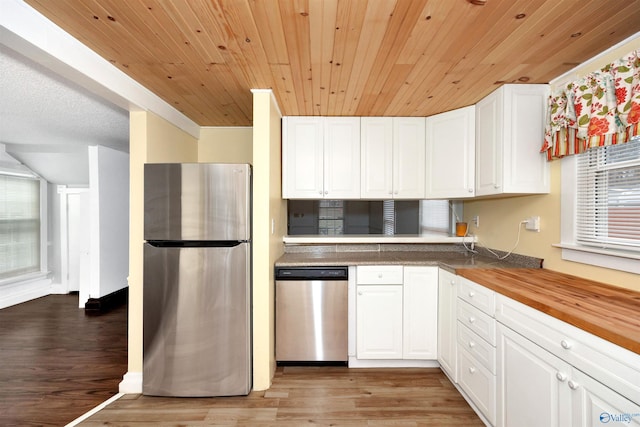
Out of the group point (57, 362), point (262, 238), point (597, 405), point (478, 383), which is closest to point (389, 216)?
point (262, 238)

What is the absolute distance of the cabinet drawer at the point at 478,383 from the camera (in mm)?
1683

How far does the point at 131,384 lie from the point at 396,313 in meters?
Answer: 2.11

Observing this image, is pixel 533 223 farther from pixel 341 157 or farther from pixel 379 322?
pixel 341 157

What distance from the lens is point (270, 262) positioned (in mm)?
2244

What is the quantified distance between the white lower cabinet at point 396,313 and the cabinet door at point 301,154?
0.94 meters

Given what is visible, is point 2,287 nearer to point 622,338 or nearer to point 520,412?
point 520,412

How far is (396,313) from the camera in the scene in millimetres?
2418

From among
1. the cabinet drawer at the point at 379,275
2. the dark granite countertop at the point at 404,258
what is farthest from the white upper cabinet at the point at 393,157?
the cabinet drawer at the point at 379,275

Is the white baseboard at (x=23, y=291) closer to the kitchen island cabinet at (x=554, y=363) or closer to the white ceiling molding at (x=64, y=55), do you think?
the white ceiling molding at (x=64, y=55)

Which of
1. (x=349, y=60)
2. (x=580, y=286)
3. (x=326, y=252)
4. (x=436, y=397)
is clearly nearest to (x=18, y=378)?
(x=326, y=252)

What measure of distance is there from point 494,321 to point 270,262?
153cm

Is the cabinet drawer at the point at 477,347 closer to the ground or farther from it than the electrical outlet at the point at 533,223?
closer to the ground

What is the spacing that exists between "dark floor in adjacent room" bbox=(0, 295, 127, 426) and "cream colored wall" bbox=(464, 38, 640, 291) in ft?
10.9

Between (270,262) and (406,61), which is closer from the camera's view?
(406,61)
